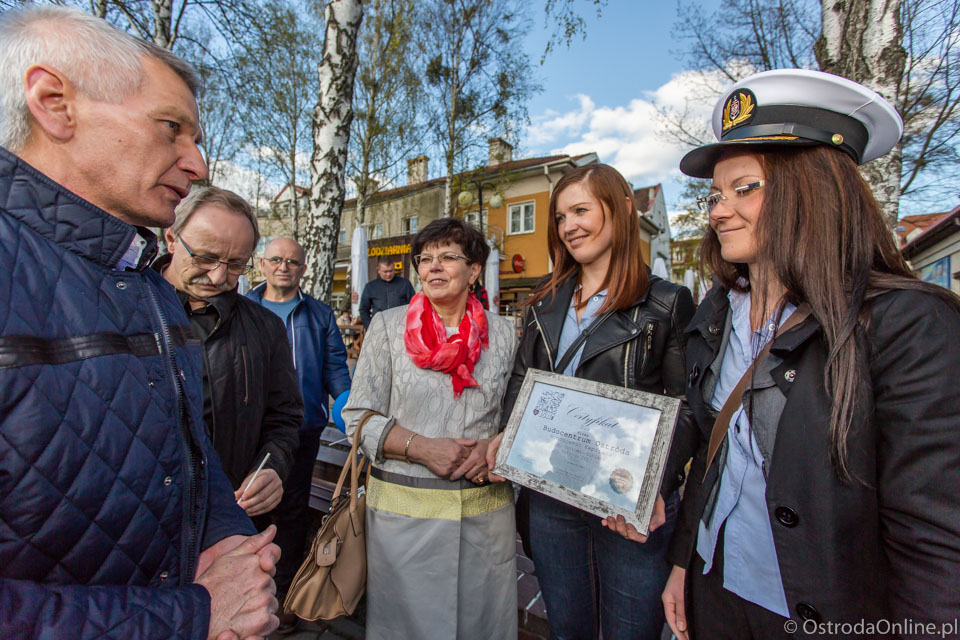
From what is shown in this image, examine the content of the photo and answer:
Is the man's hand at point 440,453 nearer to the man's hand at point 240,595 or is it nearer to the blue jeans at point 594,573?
the blue jeans at point 594,573

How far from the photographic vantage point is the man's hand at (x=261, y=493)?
1754 mm

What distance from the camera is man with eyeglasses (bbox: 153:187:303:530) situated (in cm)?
193

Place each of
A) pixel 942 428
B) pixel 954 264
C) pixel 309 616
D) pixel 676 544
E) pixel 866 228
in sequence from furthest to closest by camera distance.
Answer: pixel 954 264
pixel 309 616
pixel 676 544
pixel 866 228
pixel 942 428

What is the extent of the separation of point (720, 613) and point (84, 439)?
1766 millimetres

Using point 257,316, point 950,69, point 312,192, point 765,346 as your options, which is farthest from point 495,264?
point 765,346

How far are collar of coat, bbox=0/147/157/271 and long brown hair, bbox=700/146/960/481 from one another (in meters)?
1.75

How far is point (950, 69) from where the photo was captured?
5.95 m

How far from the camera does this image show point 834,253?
4.13ft

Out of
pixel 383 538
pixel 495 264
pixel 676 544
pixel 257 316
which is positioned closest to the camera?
pixel 676 544

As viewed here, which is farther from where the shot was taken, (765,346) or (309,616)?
(309,616)

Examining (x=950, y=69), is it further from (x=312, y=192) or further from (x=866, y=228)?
(x=312, y=192)

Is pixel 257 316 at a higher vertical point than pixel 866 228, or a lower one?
lower

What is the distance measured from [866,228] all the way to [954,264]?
1465 centimetres

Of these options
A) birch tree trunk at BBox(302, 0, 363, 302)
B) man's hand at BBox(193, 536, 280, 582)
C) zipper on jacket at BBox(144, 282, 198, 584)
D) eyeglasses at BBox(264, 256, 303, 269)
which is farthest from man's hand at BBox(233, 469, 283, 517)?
birch tree trunk at BBox(302, 0, 363, 302)
